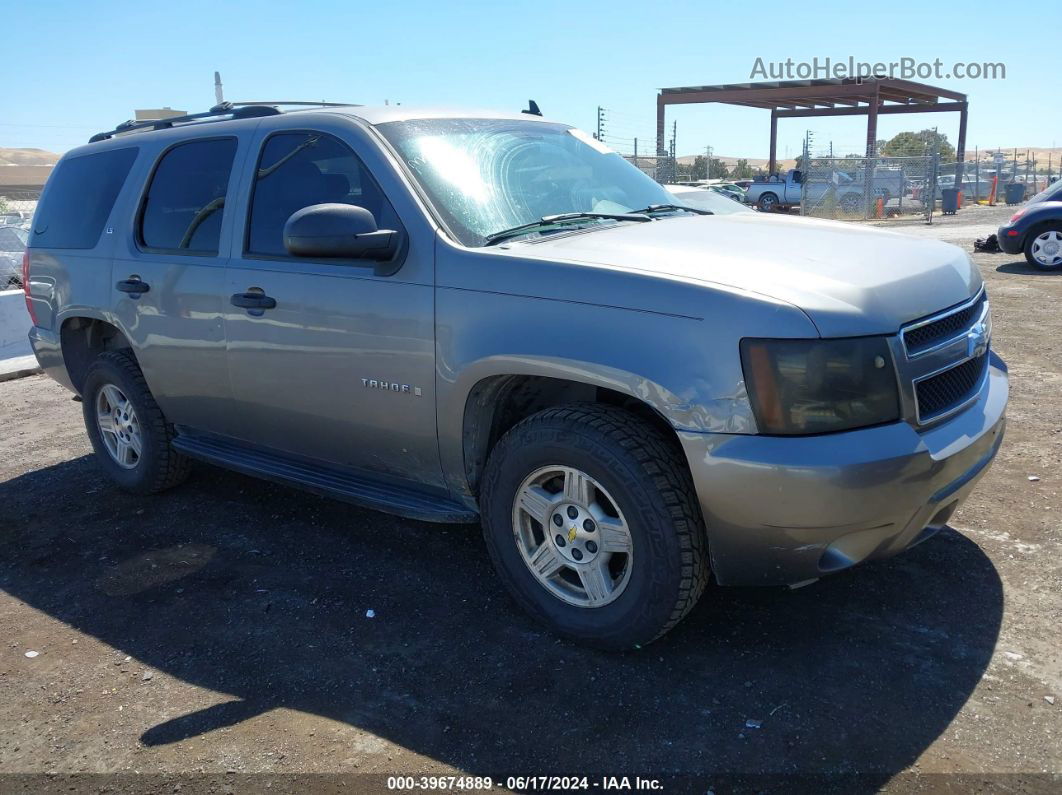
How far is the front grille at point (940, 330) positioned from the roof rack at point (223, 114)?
9.35ft

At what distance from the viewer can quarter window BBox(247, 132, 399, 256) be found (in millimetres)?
3869

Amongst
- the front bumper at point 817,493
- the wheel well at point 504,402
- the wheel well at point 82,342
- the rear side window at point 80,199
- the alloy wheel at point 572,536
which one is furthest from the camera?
the wheel well at point 82,342

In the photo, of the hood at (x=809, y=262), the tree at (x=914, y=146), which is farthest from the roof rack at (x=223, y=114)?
the tree at (x=914, y=146)

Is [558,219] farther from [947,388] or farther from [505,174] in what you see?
[947,388]

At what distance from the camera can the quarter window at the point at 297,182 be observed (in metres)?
3.87

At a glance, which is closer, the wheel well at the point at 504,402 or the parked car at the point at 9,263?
the wheel well at the point at 504,402

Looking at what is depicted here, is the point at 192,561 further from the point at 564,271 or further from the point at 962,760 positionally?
the point at 962,760

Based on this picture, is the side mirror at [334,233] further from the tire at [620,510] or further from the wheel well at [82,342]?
the wheel well at [82,342]

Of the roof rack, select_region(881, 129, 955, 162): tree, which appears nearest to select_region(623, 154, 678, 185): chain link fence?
the roof rack

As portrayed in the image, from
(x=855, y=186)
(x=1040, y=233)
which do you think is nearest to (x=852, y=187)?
(x=855, y=186)

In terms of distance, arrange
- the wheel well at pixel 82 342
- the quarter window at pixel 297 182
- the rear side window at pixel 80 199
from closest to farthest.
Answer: the quarter window at pixel 297 182 < the rear side window at pixel 80 199 < the wheel well at pixel 82 342

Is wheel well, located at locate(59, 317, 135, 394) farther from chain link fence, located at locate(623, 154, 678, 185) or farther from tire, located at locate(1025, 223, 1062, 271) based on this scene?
chain link fence, located at locate(623, 154, 678, 185)

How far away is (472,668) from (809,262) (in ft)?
6.11

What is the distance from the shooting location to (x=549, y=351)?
3.12 meters
